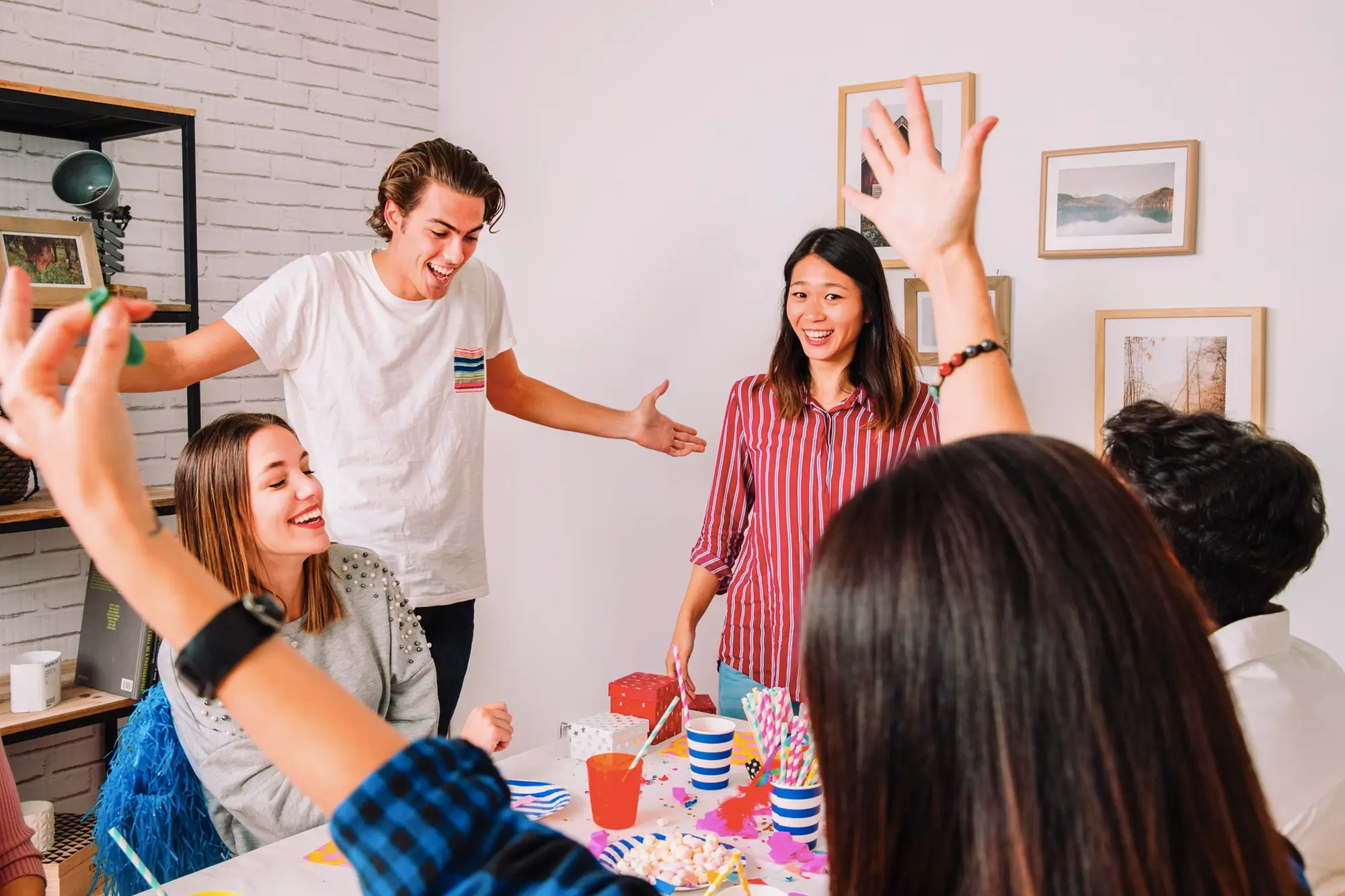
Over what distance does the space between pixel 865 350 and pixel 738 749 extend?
95cm

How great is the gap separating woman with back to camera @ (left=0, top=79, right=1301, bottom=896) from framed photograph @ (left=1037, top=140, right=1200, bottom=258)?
2.19 m

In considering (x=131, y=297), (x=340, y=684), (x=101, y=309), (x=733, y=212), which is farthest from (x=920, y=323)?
(x=101, y=309)

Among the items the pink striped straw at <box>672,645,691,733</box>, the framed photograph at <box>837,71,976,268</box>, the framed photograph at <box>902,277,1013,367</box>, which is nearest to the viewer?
the pink striped straw at <box>672,645,691,733</box>

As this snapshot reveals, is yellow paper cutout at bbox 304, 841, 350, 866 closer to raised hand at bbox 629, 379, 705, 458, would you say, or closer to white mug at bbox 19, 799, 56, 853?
white mug at bbox 19, 799, 56, 853

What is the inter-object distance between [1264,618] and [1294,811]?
9.3 inches

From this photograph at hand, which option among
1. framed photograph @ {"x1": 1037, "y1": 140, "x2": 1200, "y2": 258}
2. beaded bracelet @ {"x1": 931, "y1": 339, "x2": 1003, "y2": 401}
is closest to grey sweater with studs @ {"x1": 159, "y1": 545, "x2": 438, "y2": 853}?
beaded bracelet @ {"x1": 931, "y1": 339, "x2": 1003, "y2": 401}

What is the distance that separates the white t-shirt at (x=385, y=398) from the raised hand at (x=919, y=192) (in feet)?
5.43

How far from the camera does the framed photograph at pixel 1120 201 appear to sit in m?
2.54

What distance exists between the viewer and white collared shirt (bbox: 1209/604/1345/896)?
1.36m

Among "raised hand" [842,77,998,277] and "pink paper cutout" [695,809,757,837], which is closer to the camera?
"raised hand" [842,77,998,277]

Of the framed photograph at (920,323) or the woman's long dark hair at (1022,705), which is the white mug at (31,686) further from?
the woman's long dark hair at (1022,705)

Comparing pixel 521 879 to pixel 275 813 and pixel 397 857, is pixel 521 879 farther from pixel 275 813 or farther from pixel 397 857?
pixel 275 813

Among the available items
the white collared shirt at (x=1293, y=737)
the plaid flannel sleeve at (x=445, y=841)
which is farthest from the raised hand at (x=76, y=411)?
the white collared shirt at (x=1293, y=737)

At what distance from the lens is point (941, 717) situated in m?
0.58
